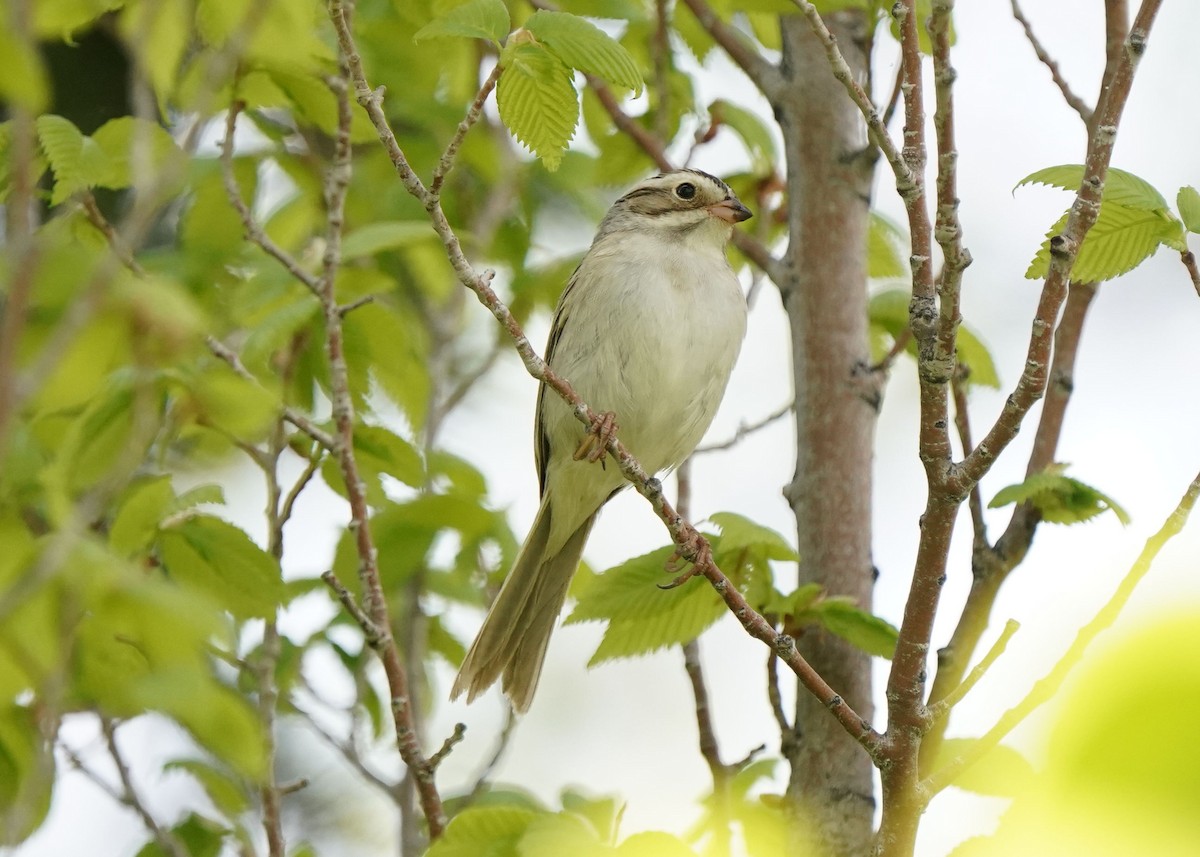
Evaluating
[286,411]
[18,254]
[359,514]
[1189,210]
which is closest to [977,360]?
[1189,210]

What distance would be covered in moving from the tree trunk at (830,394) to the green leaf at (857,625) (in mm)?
678

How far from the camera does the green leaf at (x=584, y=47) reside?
3014 mm

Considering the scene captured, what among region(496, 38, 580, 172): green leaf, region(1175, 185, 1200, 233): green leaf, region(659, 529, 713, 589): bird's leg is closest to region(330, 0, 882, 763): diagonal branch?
region(659, 529, 713, 589): bird's leg

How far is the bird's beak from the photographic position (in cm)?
554

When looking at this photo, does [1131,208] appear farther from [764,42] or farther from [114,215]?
[114,215]

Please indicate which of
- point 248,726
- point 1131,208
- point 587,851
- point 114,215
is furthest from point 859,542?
point 114,215

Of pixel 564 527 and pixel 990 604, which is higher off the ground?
pixel 564 527

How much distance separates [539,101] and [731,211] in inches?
93.3

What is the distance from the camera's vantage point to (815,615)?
3.74m

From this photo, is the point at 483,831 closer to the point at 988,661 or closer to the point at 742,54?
the point at 988,661

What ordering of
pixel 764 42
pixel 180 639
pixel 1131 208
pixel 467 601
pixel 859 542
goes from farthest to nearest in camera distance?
pixel 467 601 → pixel 764 42 → pixel 859 542 → pixel 1131 208 → pixel 180 639

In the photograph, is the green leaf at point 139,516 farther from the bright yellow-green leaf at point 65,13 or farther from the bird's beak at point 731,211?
the bird's beak at point 731,211

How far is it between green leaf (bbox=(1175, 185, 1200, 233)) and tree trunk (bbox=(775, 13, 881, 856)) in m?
1.77

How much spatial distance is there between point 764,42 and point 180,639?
3.70 meters
